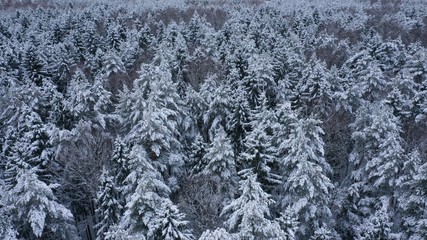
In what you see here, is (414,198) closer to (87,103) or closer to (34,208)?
(34,208)

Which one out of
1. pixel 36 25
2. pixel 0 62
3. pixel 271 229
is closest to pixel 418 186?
pixel 271 229

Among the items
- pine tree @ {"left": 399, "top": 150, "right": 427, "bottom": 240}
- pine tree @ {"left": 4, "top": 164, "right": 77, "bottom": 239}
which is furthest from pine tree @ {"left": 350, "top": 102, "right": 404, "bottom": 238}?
pine tree @ {"left": 4, "top": 164, "right": 77, "bottom": 239}

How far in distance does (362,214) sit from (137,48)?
115 feet

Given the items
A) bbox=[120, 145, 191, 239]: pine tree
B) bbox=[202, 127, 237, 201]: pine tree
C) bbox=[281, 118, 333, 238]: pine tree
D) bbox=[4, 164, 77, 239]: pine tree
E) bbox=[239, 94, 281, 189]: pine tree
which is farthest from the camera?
bbox=[239, 94, 281, 189]: pine tree

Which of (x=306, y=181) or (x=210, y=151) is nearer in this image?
(x=306, y=181)

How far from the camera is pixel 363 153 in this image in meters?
27.4

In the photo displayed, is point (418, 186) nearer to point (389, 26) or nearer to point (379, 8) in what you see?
point (389, 26)

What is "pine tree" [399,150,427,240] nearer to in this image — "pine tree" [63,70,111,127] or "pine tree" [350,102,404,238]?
"pine tree" [350,102,404,238]

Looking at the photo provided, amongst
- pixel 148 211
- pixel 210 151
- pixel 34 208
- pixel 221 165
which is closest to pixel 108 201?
pixel 34 208

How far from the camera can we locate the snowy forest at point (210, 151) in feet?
63.9

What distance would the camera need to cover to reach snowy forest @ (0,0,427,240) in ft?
63.9

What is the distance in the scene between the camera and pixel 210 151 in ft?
74.6

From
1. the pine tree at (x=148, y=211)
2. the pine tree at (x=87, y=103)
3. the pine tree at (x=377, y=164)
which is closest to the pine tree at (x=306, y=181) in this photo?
the pine tree at (x=377, y=164)

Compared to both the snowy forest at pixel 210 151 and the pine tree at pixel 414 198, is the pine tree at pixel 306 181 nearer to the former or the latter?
the snowy forest at pixel 210 151
